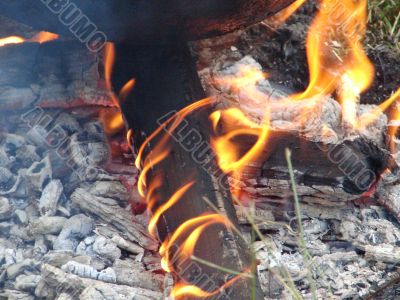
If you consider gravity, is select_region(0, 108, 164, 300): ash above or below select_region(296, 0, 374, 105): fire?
above

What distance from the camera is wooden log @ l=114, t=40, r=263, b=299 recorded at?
161 cm

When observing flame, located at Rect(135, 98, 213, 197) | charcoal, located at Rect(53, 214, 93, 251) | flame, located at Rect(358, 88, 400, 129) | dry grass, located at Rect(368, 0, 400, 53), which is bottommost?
flame, located at Rect(358, 88, 400, 129)

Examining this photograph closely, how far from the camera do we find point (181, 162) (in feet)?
5.85

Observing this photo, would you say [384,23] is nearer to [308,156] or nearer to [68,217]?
[308,156]

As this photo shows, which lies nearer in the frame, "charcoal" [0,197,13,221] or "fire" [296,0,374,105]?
"charcoal" [0,197,13,221]

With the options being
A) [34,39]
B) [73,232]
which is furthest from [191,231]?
[34,39]

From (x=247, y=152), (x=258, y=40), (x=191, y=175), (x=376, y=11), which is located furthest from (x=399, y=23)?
(x=191, y=175)

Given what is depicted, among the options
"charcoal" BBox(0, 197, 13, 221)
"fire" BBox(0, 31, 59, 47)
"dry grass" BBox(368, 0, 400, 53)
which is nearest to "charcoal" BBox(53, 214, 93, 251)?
"charcoal" BBox(0, 197, 13, 221)

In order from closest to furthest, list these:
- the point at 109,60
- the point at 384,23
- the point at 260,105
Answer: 1. the point at 109,60
2. the point at 260,105
3. the point at 384,23

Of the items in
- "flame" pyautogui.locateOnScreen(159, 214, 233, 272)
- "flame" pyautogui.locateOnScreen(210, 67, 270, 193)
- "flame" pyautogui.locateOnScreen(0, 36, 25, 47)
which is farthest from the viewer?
"flame" pyautogui.locateOnScreen(0, 36, 25, 47)

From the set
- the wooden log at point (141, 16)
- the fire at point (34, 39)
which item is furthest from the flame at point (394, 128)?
the fire at point (34, 39)

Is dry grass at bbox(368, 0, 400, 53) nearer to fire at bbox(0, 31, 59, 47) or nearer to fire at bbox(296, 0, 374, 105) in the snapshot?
fire at bbox(296, 0, 374, 105)

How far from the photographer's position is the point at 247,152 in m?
2.10

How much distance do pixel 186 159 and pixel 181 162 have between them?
19 millimetres
